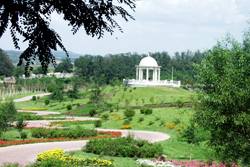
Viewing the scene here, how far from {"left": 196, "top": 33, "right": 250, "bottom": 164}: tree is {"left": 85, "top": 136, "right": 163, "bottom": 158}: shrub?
16.6 feet

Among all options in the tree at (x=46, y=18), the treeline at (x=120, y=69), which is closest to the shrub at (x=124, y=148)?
the tree at (x=46, y=18)

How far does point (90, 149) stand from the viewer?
1501cm

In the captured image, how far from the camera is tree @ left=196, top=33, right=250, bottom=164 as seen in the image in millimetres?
8836

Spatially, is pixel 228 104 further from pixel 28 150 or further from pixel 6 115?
pixel 6 115

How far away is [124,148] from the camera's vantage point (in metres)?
14.5

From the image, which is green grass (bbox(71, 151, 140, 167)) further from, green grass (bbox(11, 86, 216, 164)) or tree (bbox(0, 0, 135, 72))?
tree (bbox(0, 0, 135, 72))

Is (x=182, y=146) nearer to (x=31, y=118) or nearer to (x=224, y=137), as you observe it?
(x=224, y=137)

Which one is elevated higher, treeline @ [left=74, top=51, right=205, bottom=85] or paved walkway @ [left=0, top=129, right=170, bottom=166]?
treeline @ [left=74, top=51, right=205, bottom=85]

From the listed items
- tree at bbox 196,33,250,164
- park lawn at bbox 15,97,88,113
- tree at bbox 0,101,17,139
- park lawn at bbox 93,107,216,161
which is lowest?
park lawn at bbox 15,97,88,113

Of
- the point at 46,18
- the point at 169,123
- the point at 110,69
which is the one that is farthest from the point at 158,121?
the point at 110,69

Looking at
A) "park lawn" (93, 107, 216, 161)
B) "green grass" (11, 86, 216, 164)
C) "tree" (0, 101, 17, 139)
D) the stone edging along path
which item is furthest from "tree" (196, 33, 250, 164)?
"tree" (0, 101, 17, 139)

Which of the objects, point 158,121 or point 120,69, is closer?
point 158,121

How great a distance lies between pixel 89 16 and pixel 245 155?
7012 millimetres

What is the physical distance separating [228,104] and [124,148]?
22.0ft
